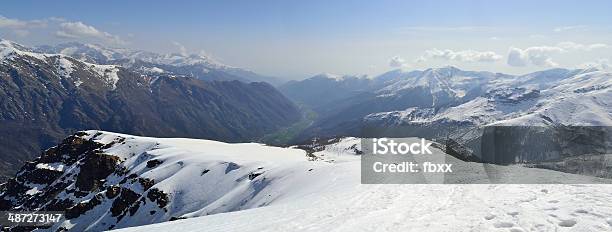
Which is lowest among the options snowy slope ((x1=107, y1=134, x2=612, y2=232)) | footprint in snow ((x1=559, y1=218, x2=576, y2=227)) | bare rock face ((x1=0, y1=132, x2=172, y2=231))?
bare rock face ((x1=0, y1=132, x2=172, y2=231))

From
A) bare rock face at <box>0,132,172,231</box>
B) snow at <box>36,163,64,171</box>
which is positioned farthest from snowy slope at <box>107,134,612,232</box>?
snow at <box>36,163,64,171</box>

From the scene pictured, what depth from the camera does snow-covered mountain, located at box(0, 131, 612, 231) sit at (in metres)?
22.6

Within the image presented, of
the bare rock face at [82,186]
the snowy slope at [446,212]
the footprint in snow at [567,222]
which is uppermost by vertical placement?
the footprint in snow at [567,222]

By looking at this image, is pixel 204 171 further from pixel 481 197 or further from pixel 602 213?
pixel 602 213

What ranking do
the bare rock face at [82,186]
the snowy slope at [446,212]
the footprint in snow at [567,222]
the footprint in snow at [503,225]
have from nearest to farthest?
the footprint in snow at [567,222] < the footprint in snow at [503,225] < the snowy slope at [446,212] < the bare rock face at [82,186]

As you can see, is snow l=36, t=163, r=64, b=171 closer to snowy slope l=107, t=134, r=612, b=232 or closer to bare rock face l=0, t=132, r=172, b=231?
bare rock face l=0, t=132, r=172, b=231

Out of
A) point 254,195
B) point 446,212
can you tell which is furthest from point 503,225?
point 254,195

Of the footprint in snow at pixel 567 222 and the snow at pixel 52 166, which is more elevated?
the footprint in snow at pixel 567 222

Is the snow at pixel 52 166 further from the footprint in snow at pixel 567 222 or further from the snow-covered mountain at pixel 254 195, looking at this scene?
the footprint in snow at pixel 567 222

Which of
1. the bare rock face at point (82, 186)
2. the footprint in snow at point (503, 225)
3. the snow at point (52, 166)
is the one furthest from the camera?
the snow at point (52, 166)

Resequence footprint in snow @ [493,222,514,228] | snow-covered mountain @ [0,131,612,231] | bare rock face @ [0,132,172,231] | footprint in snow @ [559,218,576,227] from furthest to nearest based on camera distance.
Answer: bare rock face @ [0,132,172,231], snow-covered mountain @ [0,131,612,231], footprint in snow @ [493,222,514,228], footprint in snow @ [559,218,576,227]

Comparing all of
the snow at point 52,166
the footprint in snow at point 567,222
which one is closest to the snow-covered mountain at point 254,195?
the footprint in snow at point 567,222

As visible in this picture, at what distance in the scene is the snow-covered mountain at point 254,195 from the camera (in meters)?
22.6

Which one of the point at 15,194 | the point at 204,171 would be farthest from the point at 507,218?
the point at 15,194
